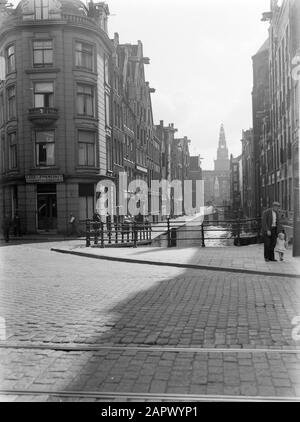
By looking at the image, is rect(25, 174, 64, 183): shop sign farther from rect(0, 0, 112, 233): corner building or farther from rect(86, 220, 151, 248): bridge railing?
rect(86, 220, 151, 248): bridge railing

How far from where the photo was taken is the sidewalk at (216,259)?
11.7 m

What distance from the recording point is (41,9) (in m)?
9.65

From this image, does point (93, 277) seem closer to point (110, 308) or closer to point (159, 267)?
point (159, 267)

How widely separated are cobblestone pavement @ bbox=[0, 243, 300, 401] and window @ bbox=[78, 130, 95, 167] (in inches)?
555

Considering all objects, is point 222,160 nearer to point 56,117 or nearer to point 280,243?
point 56,117

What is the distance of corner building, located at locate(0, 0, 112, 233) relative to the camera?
1130cm

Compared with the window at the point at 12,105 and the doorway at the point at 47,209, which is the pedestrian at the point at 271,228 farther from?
the doorway at the point at 47,209

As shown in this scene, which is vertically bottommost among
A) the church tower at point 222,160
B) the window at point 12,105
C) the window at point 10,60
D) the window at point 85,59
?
the window at point 12,105

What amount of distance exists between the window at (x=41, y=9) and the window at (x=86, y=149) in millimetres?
13269

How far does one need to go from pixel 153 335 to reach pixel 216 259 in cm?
849

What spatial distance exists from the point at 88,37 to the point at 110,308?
11286 mm
